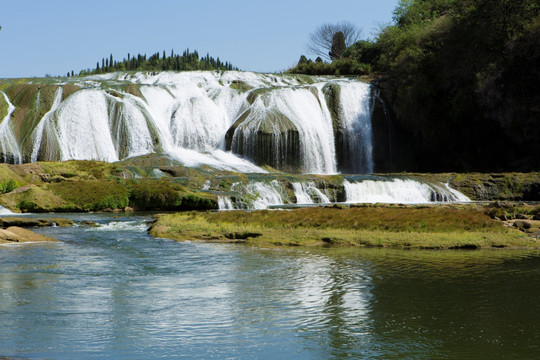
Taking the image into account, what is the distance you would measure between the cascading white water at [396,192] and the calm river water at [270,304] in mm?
18621

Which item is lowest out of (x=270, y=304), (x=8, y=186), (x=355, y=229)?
(x=270, y=304)

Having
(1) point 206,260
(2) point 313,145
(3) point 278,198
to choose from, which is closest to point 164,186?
(3) point 278,198

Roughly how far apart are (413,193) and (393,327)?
88.2ft

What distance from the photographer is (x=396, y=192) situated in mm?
34188

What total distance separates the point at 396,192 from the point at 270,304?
25688mm

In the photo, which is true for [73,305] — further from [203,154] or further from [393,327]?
[203,154]

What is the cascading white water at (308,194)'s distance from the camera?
32.8 metres

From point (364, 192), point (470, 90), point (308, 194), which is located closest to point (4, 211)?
point (308, 194)

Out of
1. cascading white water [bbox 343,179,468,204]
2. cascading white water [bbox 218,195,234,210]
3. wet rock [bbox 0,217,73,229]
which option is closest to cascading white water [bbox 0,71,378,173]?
cascading white water [bbox 343,179,468,204]

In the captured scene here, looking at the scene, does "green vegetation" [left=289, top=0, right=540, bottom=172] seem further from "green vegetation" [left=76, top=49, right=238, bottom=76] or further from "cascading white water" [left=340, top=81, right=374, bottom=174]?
"green vegetation" [left=76, top=49, right=238, bottom=76]

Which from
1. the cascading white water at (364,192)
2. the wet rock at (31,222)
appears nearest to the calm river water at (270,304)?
the wet rock at (31,222)

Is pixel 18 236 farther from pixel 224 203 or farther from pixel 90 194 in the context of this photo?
pixel 224 203

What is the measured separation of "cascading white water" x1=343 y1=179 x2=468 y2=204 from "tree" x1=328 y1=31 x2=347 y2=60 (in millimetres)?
67489

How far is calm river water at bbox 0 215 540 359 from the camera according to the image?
7277 millimetres
